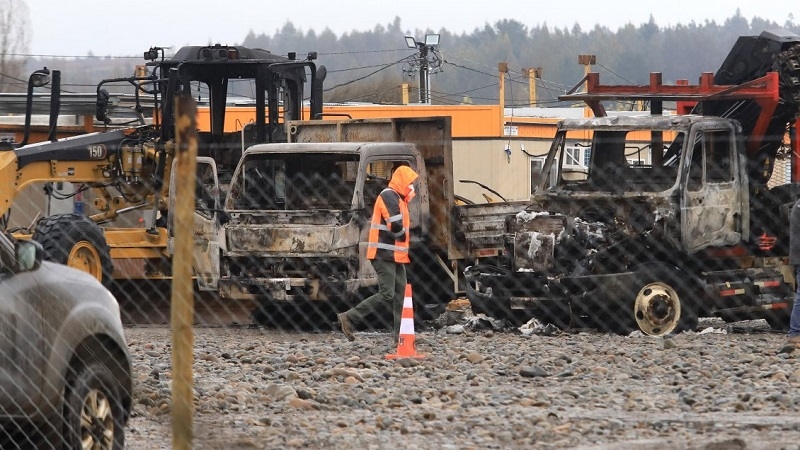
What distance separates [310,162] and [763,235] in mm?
5249

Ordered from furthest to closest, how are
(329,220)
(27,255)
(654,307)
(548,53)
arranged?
(548,53)
(329,220)
(654,307)
(27,255)

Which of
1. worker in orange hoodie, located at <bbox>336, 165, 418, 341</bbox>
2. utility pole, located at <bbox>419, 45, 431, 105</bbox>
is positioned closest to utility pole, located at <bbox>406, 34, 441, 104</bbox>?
utility pole, located at <bbox>419, 45, 431, 105</bbox>

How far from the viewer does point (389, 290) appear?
47.7 feet

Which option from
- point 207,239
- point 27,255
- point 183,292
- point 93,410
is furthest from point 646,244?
point 183,292

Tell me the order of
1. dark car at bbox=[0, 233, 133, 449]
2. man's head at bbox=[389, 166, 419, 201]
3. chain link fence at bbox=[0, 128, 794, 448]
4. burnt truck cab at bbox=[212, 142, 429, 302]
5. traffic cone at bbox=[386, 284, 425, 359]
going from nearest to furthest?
dark car at bbox=[0, 233, 133, 449] → traffic cone at bbox=[386, 284, 425, 359] → man's head at bbox=[389, 166, 419, 201] → chain link fence at bbox=[0, 128, 794, 448] → burnt truck cab at bbox=[212, 142, 429, 302]

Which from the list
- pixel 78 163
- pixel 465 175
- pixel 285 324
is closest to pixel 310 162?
pixel 285 324

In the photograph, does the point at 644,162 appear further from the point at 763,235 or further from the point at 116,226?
the point at 116,226

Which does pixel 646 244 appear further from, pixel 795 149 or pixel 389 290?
pixel 389 290

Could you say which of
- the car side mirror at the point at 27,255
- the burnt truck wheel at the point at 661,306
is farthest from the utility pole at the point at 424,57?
the car side mirror at the point at 27,255

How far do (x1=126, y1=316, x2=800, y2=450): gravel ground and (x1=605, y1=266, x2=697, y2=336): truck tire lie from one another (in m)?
0.35

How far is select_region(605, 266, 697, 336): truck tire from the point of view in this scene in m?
15.8

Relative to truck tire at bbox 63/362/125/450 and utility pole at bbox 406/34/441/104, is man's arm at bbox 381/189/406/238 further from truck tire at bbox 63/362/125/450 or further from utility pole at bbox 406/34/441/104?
utility pole at bbox 406/34/441/104

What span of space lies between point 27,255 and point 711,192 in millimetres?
10088

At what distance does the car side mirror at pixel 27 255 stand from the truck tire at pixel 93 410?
0.65 meters
